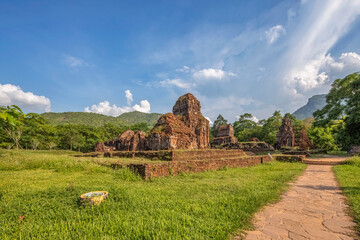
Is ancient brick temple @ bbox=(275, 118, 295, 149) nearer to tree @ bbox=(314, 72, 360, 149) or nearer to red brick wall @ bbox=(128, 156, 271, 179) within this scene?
tree @ bbox=(314, 72, 360, 149)

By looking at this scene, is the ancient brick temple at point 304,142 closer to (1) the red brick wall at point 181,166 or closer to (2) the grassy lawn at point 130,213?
(1) the red brick wall at point 181,166

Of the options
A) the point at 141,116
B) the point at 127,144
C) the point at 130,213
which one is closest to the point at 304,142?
the point at 127,144

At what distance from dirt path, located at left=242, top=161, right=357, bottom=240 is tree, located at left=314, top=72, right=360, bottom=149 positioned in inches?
701

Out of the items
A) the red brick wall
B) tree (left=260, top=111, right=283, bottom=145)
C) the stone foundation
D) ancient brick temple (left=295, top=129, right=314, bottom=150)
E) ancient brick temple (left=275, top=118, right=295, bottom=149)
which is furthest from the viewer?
tree (left=260, top=111, right=283, bottom=145)

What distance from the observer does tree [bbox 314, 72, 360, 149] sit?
1661 centimetres

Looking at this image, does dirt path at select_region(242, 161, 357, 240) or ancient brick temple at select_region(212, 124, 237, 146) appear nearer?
dirt path at select_region(242, 161, 357, 240)

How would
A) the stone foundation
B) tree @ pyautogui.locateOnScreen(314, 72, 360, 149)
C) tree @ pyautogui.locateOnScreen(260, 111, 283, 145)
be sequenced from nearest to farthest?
the stone foundation
tree @ pyautogui.locateOnScreen(314, 72, 360, 149)
tree @ pyautogui.locateOnScreen(260, 111, 283, 145)

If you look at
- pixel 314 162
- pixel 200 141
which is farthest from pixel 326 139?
pixel 200 141

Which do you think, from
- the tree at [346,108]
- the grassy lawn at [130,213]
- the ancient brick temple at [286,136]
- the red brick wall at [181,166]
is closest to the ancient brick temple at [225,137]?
the ancient brick temple at [286,136]

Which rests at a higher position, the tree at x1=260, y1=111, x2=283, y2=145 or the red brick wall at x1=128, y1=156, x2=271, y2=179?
the tree at x1=260, y1=111, x2=283, y2=145

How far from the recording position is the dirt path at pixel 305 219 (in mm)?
2549

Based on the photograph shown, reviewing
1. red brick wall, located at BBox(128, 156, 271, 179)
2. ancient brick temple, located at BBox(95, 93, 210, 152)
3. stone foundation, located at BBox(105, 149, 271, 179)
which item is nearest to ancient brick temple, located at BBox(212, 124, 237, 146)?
ancient brick temple, located at BBox(95, 93, 210, 152)

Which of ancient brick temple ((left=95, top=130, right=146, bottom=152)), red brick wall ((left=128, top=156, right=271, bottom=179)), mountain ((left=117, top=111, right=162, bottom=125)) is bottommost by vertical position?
red brick wall ((left=128, top=156, right=271, bottom=179))

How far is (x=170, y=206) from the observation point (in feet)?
11.2
